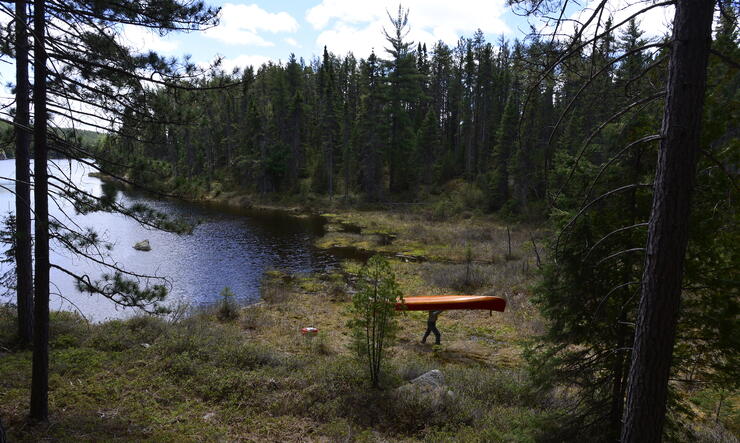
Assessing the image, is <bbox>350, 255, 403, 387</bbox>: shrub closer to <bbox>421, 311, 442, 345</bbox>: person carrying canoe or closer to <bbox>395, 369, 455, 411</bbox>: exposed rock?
<bbox>395, 369, 455, 411</bbox>: exposed rock

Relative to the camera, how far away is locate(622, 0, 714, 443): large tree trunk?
3.35m

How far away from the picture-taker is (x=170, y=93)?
707cm

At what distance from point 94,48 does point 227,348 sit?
22.2ft

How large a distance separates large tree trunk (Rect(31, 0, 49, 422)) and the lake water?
7.19m

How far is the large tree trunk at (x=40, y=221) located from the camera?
228 inches

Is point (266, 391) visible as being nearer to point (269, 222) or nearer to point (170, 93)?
point (170, 93)

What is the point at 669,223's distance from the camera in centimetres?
351

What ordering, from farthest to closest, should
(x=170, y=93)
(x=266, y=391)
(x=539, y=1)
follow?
(x=266, y=391)
(x=170, y=93)
(x=539, y=1)

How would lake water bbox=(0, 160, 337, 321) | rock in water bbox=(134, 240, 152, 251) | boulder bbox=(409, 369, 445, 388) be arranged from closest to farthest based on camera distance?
boulder bbox=(409, 369, 445, 388), lake water bbox=(0, 160, 337, 321), rock in water bbox=(134, 240, 152, 251)

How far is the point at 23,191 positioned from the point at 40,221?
3755mm

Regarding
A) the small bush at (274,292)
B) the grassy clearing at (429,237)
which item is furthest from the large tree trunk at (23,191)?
the grassy clearing at (429,237)

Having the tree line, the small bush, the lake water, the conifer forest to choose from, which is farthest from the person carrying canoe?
the lake water

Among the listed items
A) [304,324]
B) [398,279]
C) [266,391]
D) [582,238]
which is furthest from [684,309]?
[398,279]

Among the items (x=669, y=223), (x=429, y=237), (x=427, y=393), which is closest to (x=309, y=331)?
(x=427, y=393)
